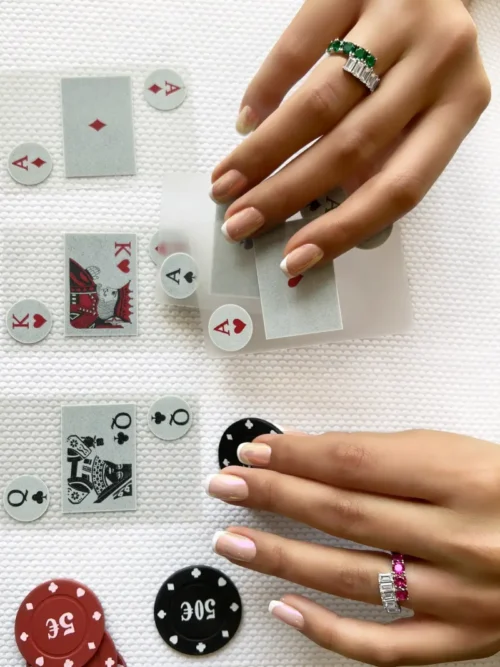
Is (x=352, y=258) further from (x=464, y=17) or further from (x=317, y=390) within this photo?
(x=464, y=17)

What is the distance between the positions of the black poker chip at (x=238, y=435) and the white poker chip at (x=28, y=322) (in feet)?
0.74

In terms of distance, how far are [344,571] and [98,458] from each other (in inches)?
10.7

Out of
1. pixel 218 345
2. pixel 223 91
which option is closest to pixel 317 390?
pixel 218 345

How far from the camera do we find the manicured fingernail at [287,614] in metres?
0.61

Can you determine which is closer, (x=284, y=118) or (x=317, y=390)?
(x=284, y=118)

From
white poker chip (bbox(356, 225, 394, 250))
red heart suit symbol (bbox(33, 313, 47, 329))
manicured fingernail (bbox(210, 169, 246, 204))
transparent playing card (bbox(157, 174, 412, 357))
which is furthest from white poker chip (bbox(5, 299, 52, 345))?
white poker chip (bbox(356, 225, 394, 250))

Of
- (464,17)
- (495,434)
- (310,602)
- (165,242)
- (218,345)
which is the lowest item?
(310,602)

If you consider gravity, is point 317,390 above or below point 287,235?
below

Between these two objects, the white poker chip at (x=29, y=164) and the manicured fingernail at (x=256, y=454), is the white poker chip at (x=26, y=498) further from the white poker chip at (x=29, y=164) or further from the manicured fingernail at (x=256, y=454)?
the white poker chip at (x=29, y=164)

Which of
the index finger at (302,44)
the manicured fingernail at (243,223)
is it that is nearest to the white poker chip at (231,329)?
the manicured fingernail at (243,223)

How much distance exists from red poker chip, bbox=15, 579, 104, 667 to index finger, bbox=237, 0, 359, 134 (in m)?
0.54

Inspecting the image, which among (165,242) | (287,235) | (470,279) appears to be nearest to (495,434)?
(470,279)

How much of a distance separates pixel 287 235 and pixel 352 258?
102 millimetres

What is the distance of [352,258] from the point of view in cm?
71
